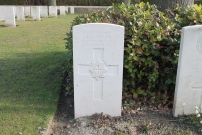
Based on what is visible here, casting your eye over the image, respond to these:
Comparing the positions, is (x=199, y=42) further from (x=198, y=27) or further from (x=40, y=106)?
(x=40, y=106)

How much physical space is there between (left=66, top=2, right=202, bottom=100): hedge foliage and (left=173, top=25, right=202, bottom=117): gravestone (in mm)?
309

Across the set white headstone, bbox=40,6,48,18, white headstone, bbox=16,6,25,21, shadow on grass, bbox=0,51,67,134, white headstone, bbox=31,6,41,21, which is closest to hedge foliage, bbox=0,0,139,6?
white headstone, bbox=40,6,48,18

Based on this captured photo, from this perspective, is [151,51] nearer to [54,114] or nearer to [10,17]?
[54,114]

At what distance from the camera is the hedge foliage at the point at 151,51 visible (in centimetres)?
327

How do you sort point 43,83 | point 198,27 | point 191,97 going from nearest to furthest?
1. point 198,27
2. point 191,97
3. point 43,83

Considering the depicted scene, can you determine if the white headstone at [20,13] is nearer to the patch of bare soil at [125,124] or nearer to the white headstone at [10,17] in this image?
the white headstone at [10,17]

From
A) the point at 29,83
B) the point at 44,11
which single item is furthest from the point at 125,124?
the point at 44,11

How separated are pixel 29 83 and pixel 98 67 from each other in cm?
195

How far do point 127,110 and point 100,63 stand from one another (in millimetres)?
873

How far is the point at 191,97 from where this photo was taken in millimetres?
3107

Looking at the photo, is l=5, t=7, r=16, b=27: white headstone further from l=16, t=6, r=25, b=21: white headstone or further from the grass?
the grass

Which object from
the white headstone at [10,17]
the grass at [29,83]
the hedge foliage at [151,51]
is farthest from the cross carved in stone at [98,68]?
the white headstone at [10,17]

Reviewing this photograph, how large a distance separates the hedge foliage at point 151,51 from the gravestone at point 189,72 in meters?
0.31

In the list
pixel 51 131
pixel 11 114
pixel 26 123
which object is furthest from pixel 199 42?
pixel 11 114
